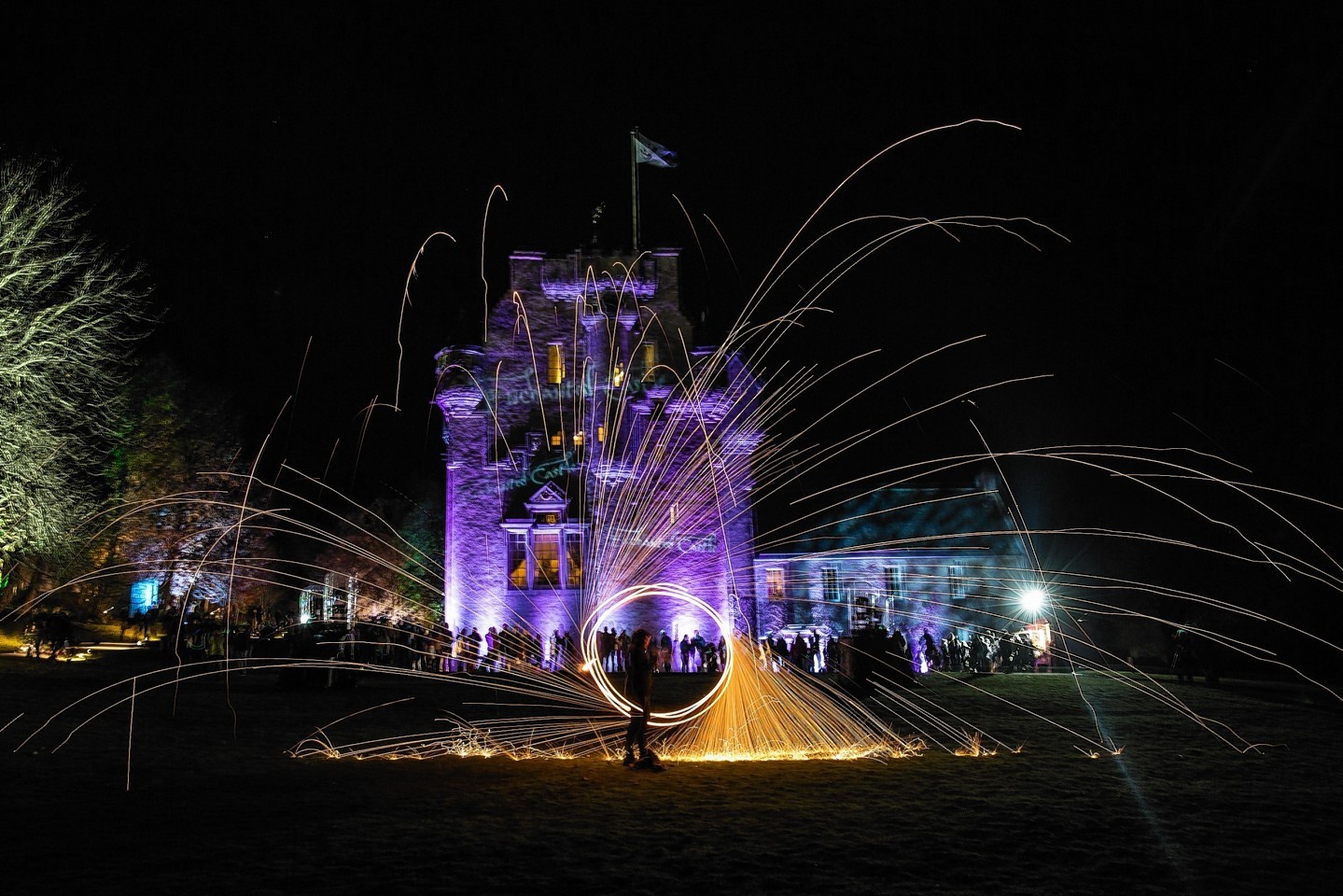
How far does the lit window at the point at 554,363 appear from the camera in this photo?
124ft

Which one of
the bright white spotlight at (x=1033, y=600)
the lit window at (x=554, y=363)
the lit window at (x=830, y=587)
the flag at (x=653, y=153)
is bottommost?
the bright white spotlight at (x=1033, y=600)

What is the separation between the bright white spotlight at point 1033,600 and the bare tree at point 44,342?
3327 centimetres

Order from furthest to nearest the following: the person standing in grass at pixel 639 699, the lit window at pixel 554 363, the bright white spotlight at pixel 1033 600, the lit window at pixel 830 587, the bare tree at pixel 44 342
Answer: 1. the lit window at pixel 830 587
2. the bright white spotlight at pixel 1033 600
3. the lit window at pixel 554 363
4. the bare tree at pixel 44 342
5. the person standing in grass at pixel 639 699

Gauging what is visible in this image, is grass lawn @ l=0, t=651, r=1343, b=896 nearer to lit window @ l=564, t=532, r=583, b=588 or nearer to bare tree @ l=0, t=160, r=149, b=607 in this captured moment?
bare tree @ l=0, t=160, r=149, b=607

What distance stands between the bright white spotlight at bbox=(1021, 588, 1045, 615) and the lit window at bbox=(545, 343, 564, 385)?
21.3m

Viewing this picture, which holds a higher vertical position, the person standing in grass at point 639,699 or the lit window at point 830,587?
the lit window at point 830,587

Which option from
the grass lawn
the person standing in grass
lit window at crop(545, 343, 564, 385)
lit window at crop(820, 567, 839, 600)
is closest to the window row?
lit window at crop(545, 343, 564, 385)

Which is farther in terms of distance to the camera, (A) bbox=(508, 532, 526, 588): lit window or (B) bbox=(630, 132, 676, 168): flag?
(A) bbox=(508, 532, 526, 588): lit window

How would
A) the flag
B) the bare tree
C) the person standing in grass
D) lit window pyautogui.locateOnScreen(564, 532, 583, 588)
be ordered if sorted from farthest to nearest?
lit window pyautogui.locateOnScreen(564, 532, 583, 588) < the flag < the bare tree < the person standing in grass

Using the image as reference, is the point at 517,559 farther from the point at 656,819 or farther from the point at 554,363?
the point at 656,819

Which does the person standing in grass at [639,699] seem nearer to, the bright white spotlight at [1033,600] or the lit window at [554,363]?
the lit window at [554,363]

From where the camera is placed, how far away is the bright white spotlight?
38750mm

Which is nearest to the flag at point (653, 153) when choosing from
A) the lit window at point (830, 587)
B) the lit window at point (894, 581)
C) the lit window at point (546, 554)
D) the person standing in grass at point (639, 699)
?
the lit window at point (546, 554)

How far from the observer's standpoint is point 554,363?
37.7 metres
